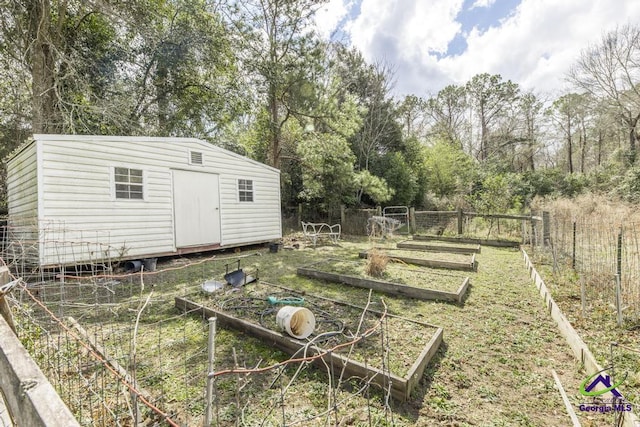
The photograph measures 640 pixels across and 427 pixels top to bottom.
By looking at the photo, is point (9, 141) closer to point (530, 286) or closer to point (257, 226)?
point (257, 226)

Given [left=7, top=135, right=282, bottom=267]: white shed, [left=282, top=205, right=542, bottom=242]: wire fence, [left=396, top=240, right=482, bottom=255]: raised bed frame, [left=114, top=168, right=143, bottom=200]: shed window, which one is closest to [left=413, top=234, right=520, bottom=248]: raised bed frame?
[left=282, top=205, right=542, bottom=242]: wire fence

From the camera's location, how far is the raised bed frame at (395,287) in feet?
13.5

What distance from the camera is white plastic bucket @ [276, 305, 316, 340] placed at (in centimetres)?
281

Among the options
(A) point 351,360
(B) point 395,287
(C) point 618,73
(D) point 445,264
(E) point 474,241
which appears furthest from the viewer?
(C) point 618,73

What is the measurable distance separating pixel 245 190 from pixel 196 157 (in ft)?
5.86

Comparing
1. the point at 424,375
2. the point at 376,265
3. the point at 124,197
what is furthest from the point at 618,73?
the point at 124,197

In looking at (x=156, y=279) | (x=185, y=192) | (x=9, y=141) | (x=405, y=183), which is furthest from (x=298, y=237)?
(x=9, y=141)

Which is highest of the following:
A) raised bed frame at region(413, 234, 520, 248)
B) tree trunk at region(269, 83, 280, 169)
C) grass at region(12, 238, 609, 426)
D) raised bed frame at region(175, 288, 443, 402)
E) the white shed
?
tree trunk at region(269, 83, 280, 169)

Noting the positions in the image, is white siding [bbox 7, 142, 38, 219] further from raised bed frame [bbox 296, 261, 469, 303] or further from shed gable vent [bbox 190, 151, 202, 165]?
raised bed frame [bbox 296, 261, 469, 303]

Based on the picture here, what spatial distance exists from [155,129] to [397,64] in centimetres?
1375

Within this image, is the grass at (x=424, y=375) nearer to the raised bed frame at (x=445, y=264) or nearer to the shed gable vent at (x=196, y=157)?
the raised bed frame at (x=445, y=264)

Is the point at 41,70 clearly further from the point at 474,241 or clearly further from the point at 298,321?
the point at 474,241

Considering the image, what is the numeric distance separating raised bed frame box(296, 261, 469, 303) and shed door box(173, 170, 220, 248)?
3.65m

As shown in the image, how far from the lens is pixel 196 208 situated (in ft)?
24.6
